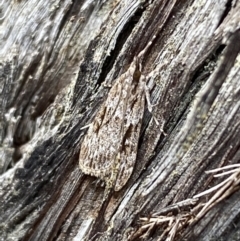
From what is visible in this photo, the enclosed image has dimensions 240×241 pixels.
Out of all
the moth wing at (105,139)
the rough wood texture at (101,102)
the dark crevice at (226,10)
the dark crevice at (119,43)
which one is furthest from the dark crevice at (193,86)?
the dark crevice at (119,43)

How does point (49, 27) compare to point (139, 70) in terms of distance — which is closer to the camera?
point (139, 70)

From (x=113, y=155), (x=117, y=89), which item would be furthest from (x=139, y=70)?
(x=113, y=155)

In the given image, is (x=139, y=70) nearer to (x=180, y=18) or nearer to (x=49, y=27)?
(x=180, y=18)

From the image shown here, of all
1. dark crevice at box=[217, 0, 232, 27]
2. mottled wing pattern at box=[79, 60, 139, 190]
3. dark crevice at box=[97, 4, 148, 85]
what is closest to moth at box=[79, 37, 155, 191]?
mottled wing pattern at box=[79, 60, 139, 190]

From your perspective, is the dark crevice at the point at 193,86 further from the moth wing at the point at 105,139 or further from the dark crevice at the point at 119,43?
the dark crevice at the point at 119,43

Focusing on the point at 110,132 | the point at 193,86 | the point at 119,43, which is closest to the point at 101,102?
the point at 110,132

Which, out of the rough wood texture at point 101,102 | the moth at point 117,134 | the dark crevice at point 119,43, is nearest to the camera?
the rough wood texture at point 101,102

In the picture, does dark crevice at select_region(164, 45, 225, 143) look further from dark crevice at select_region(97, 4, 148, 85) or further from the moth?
dark crevice at select_region(97, 4, 148, 85)
